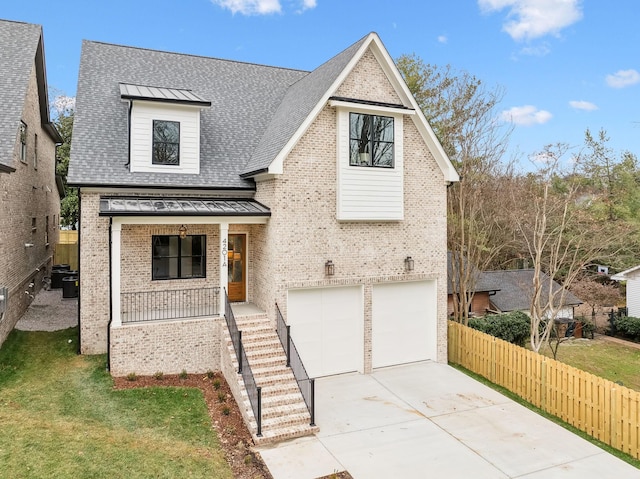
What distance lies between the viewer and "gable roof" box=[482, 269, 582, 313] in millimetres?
24344

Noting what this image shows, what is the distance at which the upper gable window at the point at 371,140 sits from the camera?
12.8 meters

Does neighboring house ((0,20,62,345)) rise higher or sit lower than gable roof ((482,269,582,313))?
higher

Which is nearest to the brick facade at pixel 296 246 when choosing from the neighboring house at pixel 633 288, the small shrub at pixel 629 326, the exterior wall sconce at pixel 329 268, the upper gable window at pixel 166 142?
the exterior wall sconce at pixel 329 268

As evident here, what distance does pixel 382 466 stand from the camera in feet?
26.1

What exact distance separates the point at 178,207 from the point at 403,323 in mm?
7789

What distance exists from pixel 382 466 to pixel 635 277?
2489 centimetres

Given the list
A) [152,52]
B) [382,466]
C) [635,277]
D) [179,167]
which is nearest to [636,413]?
[382,466]

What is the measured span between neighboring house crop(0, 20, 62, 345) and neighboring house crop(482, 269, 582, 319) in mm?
21993

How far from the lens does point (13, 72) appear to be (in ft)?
44.5

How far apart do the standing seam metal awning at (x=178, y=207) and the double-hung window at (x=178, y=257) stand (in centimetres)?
124

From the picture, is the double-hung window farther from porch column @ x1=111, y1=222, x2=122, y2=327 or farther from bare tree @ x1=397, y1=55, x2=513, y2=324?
bare tree @ x1=397, y1=55, x2=513, y2=324

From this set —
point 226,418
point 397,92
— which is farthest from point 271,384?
point 397,92

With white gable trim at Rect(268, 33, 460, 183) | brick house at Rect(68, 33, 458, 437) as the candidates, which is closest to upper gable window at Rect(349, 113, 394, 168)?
brick house at Rect(68, 33, 458, 437)

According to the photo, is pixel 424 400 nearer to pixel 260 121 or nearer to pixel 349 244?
pixel 349 244
